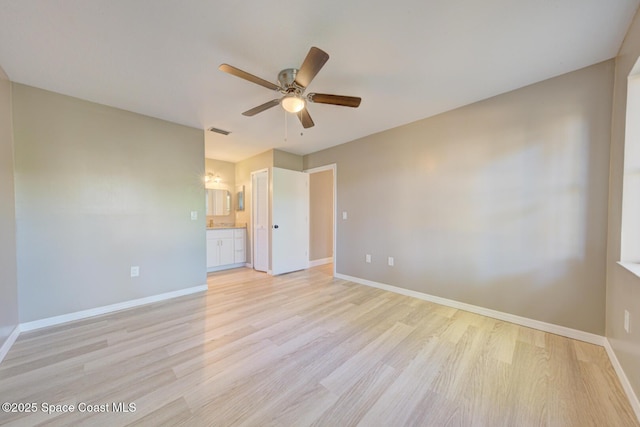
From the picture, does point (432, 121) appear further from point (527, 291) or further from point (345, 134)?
point (527, 291)

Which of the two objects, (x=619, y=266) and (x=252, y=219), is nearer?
(x=619, y=266)

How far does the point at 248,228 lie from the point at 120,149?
2624mm

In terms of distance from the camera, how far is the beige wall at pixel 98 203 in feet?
7.17

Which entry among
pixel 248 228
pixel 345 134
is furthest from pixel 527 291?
pixel 248 228

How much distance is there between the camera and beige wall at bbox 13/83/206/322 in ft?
7.17

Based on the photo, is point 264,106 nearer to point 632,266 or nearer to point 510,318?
point 632,266

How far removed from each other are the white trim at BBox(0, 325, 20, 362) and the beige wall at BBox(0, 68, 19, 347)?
3 cm

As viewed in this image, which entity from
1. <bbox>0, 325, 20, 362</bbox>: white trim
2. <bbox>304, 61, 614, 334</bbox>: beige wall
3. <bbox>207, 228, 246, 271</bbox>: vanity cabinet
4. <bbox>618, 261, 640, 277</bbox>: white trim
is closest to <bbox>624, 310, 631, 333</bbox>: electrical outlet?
<bbox>618, 261, 640, 277</bbox>: white trim

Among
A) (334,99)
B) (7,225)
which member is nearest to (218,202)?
(7,225)

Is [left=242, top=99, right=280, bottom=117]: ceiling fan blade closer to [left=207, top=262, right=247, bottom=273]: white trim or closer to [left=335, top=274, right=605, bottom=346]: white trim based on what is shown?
[left=335, top=274, right=605, bottom=346]: white trim

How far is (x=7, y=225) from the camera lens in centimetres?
193

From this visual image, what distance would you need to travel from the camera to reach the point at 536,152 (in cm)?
213

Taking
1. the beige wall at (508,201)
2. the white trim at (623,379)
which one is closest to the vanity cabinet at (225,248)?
the beige wall at (508,201)

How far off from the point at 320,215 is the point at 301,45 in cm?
378
